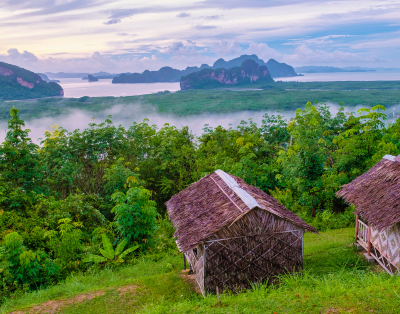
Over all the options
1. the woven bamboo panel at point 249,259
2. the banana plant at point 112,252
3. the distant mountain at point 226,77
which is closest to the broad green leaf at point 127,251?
the banana plant at point 112,252

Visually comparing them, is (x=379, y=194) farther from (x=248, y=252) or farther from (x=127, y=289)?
(x=127, y=289)

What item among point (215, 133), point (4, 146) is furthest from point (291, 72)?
point (4, 146)

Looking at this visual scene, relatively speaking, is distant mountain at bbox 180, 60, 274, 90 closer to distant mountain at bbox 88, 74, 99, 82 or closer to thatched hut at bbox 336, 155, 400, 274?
distant mountain at bbox 88, 74, 99, 82

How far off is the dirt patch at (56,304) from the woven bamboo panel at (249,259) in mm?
3274

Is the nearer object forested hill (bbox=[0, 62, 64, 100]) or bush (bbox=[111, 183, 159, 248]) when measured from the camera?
bush (bbox=[111, 183, 159, 248])

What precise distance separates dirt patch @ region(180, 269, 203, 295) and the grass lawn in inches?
6.4

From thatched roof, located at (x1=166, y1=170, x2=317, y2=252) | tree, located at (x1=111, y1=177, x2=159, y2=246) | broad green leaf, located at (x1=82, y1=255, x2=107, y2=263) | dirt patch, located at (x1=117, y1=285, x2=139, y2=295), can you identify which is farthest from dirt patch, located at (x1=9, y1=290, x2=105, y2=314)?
tree, located at (x1=111, y1=177, x2=159, y2=246)

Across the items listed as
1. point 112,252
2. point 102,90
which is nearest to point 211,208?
point 112,252

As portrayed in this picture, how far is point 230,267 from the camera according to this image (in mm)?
8914

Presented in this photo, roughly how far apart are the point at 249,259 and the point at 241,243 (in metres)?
0.54

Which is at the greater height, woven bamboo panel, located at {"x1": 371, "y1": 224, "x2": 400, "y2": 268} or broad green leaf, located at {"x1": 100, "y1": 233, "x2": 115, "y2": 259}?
woven bamboo panel, located at {"x1": 371, "y1": 224, "x2": 400, "y2": 268}

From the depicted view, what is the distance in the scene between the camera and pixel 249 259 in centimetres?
901

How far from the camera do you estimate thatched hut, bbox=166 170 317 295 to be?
873 centimetres

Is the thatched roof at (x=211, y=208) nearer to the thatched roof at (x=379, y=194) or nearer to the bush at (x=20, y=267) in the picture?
the thatched roof at (x=379, y=194)
